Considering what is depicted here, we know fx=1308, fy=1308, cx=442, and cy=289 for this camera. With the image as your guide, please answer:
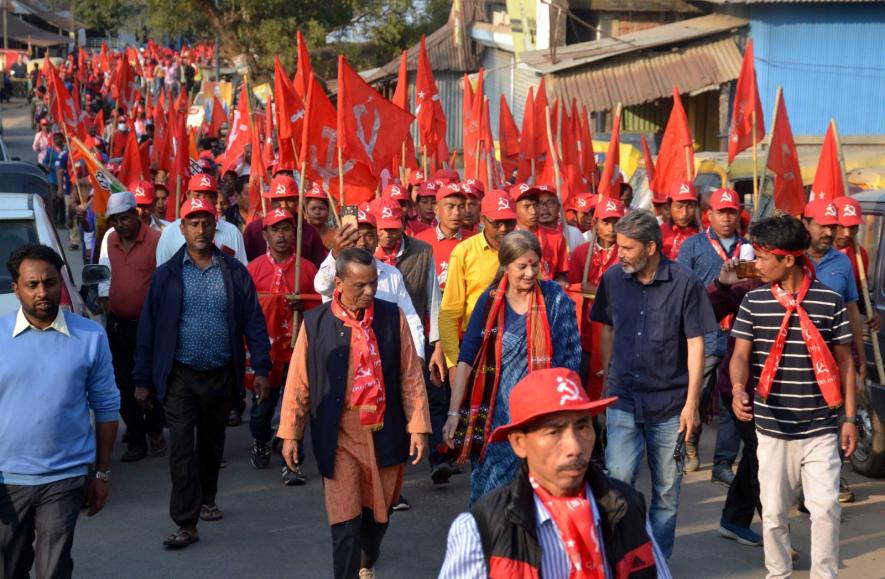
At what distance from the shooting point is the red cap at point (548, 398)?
3.17 metres

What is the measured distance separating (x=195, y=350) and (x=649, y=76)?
56.3 ft

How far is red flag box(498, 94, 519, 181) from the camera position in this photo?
50.3 feet

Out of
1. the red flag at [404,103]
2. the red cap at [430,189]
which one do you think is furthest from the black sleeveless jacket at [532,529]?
the red flag at [404,103]

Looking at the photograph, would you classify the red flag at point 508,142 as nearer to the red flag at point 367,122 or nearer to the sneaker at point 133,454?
the red flag at point 367,122

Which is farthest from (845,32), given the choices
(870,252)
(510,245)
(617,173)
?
(510,245)

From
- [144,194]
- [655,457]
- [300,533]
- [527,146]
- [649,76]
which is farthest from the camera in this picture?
[649,76]

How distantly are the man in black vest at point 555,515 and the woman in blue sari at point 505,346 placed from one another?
2.78 meters

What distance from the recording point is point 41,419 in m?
5.01

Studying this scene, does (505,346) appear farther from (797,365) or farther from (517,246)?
(797,365)

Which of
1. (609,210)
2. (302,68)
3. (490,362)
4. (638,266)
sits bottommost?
(490,362)

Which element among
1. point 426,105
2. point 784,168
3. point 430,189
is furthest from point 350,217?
point 426,105

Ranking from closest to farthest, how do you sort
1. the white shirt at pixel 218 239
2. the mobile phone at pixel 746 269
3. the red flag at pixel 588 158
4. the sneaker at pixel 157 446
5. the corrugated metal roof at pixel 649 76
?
the mobile phone at pixel 746 269 → the white shirt at pixel 218 239 → the sneaker at pixel 157 446 → the red flag at pixel 588 158 → the corrugated metal roof at pixel 649 76

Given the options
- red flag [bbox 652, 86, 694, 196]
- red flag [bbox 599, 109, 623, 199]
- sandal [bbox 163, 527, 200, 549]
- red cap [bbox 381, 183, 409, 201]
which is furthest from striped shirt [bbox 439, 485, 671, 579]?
red flag [bbox 652, 86, 694, 196]

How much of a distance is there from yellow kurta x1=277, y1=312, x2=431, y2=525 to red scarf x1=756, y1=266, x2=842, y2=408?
158cm
